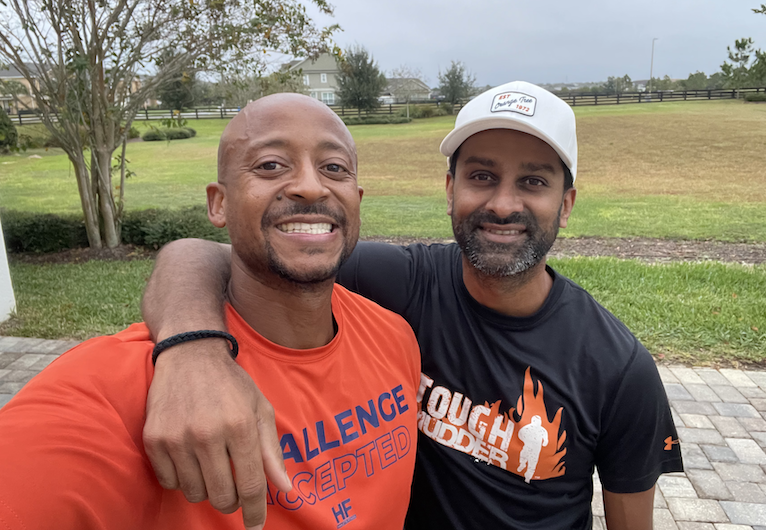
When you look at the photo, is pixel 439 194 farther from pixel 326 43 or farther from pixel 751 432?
pixel 751 432

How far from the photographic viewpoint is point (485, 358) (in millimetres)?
1884

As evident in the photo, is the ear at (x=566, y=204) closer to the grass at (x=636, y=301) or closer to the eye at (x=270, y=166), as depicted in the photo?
the eye at (x=270, y=166)

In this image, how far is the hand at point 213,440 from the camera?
103 centimetres

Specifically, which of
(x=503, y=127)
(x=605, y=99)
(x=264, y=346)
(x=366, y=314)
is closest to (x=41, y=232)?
(x=366, y=314)

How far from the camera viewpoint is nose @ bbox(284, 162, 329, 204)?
1.51 meters

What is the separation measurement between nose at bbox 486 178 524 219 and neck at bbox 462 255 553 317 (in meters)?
0.24

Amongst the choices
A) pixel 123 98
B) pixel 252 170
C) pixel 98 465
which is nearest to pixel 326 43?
pixel 123 98

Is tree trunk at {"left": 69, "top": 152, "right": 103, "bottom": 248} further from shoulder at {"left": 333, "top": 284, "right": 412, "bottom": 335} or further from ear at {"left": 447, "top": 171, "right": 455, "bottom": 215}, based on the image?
shoulder at {"left": 333, "top": 284, "right": 412, "bottom": 335}

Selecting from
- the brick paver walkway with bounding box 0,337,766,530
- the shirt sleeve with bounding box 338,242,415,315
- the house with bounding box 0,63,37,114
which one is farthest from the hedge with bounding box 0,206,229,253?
the shirt sleeve with bounding box 338,242,415,315

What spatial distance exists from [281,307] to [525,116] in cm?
118

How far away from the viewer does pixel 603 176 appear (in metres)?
21.3

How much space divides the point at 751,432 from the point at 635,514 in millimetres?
2978

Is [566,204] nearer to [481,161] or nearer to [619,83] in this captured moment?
[481,161]

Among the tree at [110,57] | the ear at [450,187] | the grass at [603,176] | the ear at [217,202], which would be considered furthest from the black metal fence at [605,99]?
the ear at [217,202]
